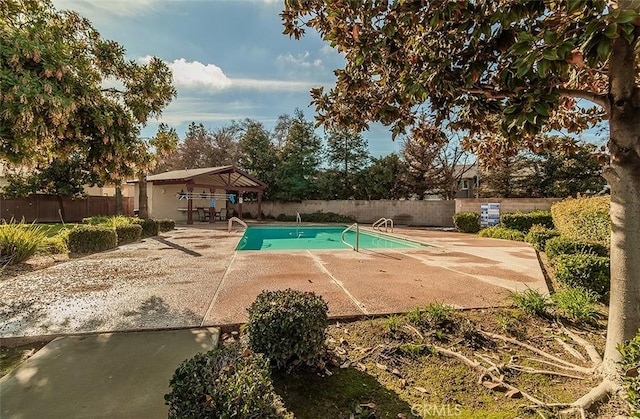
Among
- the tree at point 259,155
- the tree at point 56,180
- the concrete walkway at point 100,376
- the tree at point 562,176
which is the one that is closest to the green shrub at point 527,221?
the tree at point 562,176

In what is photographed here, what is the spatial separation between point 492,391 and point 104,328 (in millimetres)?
3728

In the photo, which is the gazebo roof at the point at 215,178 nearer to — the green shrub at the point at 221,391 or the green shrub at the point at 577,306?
the green shrub at the point at 221,391

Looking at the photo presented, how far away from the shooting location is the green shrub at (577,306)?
139 inches

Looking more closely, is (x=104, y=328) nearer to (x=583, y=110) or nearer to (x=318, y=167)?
(x=583, y=110)

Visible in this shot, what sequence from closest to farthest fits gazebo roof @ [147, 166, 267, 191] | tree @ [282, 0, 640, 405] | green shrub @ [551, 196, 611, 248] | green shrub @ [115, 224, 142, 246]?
tree @ [282, 0, 640, 405] → green shrub @ [551, 196, 611, 248] → green shrub @ [115, 224, 142, 246] → gazebo roof @ [147, 166, 267, 191]

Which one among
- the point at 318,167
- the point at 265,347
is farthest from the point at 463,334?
the point at 318,167

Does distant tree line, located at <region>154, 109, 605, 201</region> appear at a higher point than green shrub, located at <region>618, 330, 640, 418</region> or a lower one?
higher

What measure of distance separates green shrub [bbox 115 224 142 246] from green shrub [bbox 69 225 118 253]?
34.3 inches

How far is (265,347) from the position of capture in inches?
92.8

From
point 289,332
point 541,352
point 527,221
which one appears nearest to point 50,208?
point 289,332

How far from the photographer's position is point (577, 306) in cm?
359

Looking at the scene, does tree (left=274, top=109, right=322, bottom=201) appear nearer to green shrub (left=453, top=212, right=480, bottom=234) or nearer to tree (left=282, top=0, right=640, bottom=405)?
green shrub (left=453, top=212, right=480, bottom=234)

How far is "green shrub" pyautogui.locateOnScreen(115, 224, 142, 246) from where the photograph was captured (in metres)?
9.40
